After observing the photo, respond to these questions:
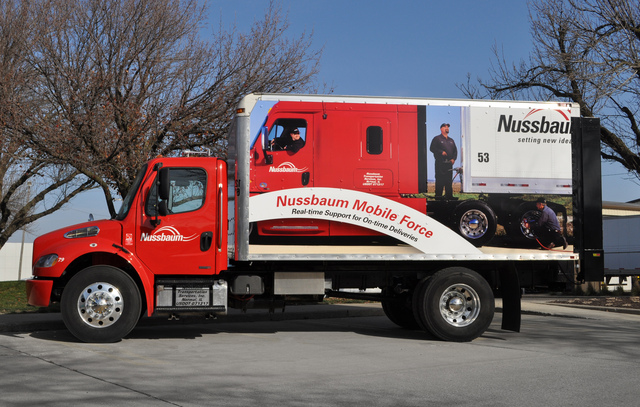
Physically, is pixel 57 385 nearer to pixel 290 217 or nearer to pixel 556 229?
pixel 290 217

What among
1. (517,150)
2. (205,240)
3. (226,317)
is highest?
(517,150)

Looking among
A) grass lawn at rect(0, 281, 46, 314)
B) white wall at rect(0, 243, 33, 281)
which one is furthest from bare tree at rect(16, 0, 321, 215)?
white wall at rect(0, 243, 33, 281)

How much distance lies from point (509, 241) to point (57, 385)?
6.80 meters

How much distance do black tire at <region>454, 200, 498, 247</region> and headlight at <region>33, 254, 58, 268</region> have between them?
19.4 feet

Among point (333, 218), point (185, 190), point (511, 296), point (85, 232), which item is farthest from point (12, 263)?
point (511, 296)

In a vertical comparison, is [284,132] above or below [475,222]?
above

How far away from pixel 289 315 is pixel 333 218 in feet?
14.9

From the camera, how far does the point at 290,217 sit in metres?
10.1

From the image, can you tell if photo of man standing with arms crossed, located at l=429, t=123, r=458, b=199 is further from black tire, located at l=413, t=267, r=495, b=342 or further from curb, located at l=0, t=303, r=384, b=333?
curb, located at l=0, t=303, r=384, b=333

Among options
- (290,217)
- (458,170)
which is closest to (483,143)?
(458,170)

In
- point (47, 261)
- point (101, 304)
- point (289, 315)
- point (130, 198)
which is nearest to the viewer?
point (101, 304)

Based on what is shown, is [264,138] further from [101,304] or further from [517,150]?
[517,150]

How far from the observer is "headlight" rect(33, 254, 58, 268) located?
9859mm

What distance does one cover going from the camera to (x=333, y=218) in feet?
33.3
